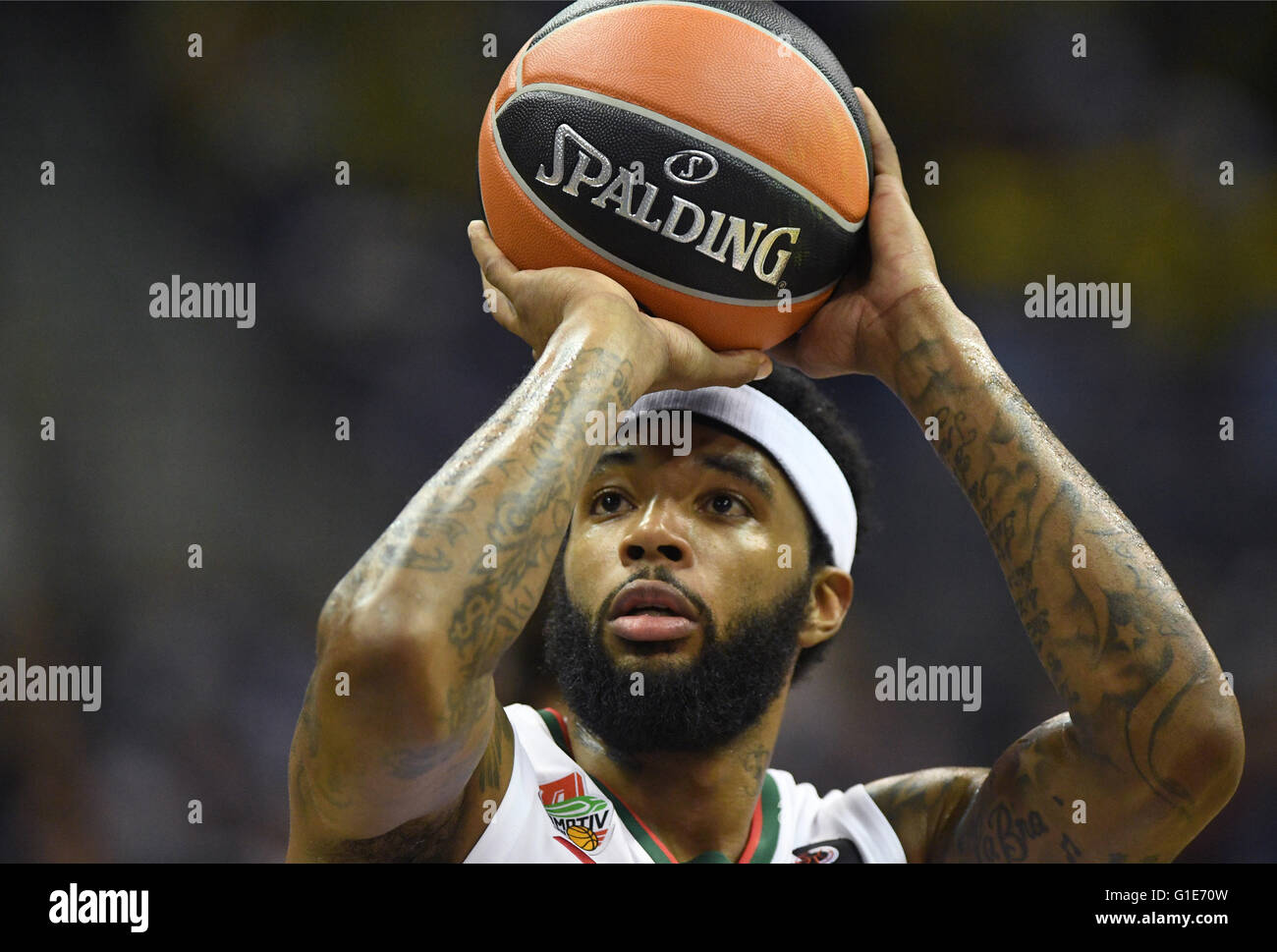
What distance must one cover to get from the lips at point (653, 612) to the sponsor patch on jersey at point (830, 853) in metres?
0.74

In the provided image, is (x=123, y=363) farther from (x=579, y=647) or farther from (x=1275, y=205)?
(x=1275, y=205)

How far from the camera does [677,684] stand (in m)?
2.75

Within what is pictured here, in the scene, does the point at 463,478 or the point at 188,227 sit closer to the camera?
the point at 463,478

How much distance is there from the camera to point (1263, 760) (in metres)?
5.11

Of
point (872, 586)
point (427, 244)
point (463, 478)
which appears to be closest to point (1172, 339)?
point (872, 586)

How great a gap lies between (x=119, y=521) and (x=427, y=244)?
179cm

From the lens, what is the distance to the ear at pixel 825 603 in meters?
3.17

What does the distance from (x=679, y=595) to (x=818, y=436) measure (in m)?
0.85

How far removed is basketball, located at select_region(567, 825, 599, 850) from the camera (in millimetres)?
2723

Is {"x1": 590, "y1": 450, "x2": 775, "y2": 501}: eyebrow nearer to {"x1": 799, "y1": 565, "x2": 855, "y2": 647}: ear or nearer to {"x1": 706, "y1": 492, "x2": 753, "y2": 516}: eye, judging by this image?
{"x1": 706, "y1": 492, "x2": 753, "y2": 516}: eye

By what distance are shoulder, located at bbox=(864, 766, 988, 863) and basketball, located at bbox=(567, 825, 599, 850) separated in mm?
849
